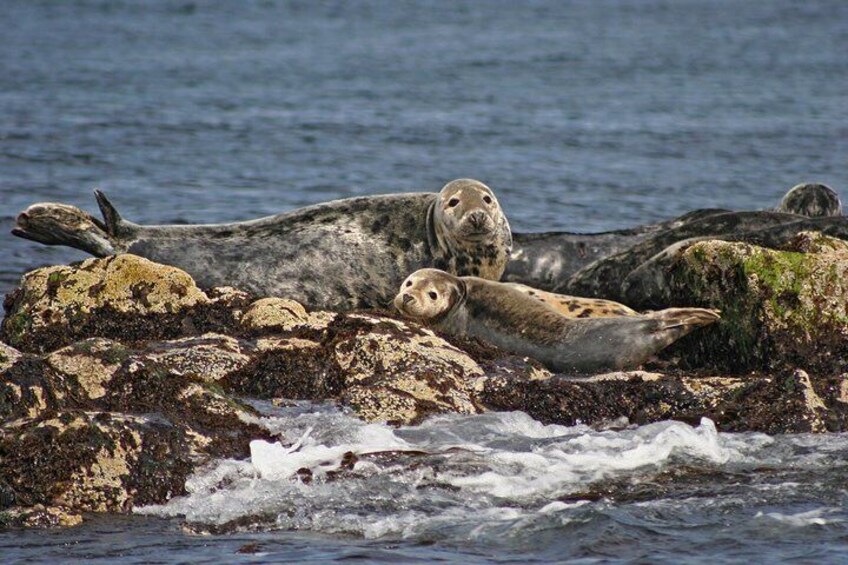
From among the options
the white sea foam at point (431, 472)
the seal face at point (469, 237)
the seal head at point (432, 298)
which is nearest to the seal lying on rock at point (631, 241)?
the seal face at point (469, 237)

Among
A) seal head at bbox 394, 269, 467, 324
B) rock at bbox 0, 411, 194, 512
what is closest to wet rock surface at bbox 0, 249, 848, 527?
rock at bbox 0, 411, 194, 512

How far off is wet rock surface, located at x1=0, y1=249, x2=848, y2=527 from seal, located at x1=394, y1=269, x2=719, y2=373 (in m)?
0.20

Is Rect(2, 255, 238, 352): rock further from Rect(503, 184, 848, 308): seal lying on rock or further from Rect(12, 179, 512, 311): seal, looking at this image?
Rect(503, 184, 848, 308): seal lying on rock

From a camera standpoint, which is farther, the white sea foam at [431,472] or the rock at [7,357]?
the rock at [7,357]

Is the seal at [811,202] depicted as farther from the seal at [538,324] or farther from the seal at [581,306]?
the seal at [538,324]

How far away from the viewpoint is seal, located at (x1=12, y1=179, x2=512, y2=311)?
1059cm

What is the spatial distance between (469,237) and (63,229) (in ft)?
9.05

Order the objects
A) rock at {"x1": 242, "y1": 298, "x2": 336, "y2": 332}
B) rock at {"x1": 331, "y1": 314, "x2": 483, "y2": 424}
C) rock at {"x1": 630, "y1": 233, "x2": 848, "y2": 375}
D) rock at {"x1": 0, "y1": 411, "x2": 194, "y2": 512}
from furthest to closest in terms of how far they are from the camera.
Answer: rock at {"x1": 242, "y1": 298, "x2": 336, "y2": 332} → rock at {"x1": 630, "y1": 233, "x2": 848, "y2": 375} → rock at {"x1": 331, "y1": 314, "x2": 483, "y2": 424} → rock at {"x1": 0, "y1": 411, "x2": 194, "y2": 512}

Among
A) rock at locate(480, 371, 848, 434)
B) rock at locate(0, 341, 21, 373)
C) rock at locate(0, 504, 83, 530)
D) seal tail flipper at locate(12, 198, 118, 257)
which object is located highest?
seal tail flipper at locate(12, 198, 118, 257)

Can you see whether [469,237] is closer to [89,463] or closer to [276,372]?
[276,372]

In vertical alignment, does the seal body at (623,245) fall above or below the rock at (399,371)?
above

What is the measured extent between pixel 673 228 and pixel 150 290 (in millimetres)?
4239

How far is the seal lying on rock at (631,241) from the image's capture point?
10305 mm

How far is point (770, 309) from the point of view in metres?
8.47
